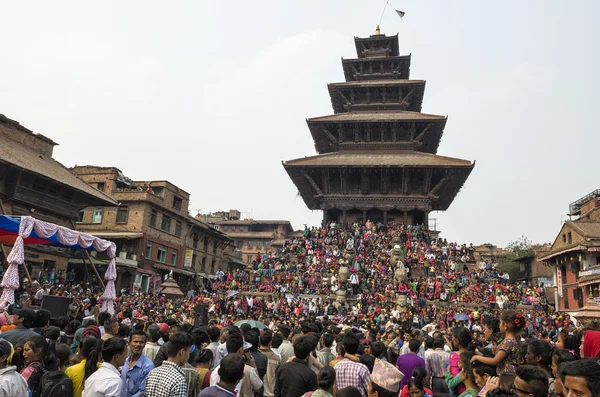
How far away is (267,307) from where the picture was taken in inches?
840

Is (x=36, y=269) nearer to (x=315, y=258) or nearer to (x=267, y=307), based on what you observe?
(x=267, y=307)

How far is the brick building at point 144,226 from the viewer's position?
115 feet

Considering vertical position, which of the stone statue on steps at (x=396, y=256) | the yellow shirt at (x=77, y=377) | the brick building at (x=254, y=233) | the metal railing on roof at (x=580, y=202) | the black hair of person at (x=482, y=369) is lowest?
the yellow shirt at (x=77, y=377)

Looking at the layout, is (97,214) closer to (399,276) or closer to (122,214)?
(122,214)

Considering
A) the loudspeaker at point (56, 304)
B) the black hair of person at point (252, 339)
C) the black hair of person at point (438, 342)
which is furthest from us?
the loudspeaker at point (56, 304)

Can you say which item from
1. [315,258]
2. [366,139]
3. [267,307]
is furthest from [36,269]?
[366,139]

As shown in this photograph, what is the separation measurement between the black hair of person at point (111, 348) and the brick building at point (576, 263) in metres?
30.6

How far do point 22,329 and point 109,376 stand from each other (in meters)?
2.53

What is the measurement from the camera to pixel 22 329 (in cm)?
566

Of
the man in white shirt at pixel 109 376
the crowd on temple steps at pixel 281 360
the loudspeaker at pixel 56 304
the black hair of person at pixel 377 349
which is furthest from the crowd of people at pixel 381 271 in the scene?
the man in white shirt at pixel 109 376

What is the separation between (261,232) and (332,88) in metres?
35.6

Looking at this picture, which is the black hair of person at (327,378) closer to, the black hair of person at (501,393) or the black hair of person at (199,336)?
the black hair of person at (501,393)

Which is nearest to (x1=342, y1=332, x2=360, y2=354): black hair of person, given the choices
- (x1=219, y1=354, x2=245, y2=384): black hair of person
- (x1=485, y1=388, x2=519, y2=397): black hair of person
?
(x1=219, y1=354, x2=245, y2=384): black hair of person

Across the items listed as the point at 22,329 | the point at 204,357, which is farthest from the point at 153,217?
the point at 204,357
